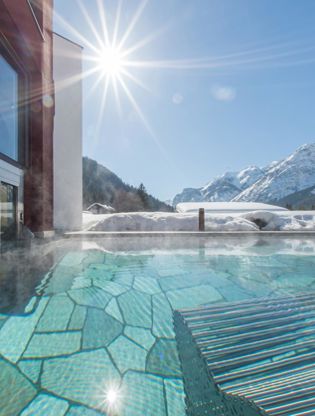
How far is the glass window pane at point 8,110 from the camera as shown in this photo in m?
4.32

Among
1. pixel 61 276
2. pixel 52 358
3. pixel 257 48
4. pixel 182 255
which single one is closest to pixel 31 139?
pixel 61 276

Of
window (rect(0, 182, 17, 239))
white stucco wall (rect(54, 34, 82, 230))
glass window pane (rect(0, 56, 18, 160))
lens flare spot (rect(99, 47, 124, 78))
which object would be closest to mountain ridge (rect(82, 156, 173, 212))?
white stucco wall (rect(54, 34, 82, 230))

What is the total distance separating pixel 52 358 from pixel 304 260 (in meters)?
4.07

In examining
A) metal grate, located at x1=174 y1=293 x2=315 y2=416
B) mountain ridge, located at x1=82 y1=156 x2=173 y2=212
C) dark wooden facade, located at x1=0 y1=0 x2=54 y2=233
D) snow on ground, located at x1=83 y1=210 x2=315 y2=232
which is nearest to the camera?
metal grate, located at x1=174 y1=293 x2=315 y2=416

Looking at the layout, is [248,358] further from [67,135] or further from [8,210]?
[67,135]

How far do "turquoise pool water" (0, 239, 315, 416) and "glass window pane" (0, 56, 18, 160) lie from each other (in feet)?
9.36

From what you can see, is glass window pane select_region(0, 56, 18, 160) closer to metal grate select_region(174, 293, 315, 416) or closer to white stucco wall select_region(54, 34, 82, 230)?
white stucco wall select_region(54, 34, 82, 230)

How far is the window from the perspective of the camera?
4.14m

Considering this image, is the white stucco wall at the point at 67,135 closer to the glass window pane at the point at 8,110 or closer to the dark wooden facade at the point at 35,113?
the dark wooden facade at the point at 35,113

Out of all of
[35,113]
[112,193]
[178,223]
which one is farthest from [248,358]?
[112,193]

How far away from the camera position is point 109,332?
1547mm

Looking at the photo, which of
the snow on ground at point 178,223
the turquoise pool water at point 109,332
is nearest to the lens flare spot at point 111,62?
the snow on ground at point 178,223

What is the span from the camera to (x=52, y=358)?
4.13 ft

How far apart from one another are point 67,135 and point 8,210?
423cm
